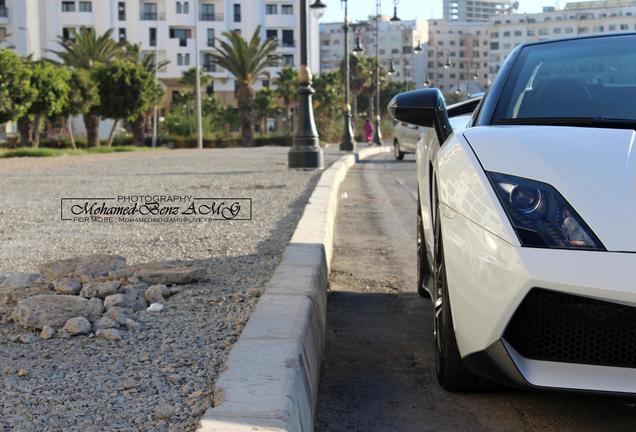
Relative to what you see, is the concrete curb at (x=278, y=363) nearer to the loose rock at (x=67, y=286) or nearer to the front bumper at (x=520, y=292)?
the front bumper at (x=520, y=292)

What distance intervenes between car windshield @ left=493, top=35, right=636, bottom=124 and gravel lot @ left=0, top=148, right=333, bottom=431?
1.54 meters

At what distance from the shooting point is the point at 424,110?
3998mm

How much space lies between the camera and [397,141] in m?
28.0

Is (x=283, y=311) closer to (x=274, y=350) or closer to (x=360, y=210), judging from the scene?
(x=274, y=350)

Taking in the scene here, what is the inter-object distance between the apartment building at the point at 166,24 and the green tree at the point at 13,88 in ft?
133

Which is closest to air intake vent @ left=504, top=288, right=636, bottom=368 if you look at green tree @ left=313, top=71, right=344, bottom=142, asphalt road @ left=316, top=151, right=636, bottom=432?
asphalt road @ left=316, top=151, right=636, bottom=432

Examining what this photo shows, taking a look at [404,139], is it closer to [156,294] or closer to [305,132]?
[305,132]

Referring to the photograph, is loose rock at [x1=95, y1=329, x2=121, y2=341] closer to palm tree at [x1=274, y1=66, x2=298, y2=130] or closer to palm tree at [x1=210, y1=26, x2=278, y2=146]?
palm tree at [x1=210, y1=26, x2=278, y2=146]

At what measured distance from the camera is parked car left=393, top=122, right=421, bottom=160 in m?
24.1

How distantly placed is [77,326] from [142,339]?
11.1 inches

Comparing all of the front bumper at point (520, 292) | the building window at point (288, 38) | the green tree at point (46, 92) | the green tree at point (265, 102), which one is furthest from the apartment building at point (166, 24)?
the front bumper at point (520, 292)

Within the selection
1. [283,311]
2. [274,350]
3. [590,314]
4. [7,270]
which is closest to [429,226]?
[283,311]

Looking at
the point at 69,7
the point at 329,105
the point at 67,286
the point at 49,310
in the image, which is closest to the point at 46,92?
the point at 67,286

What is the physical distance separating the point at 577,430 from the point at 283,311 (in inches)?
51.7
